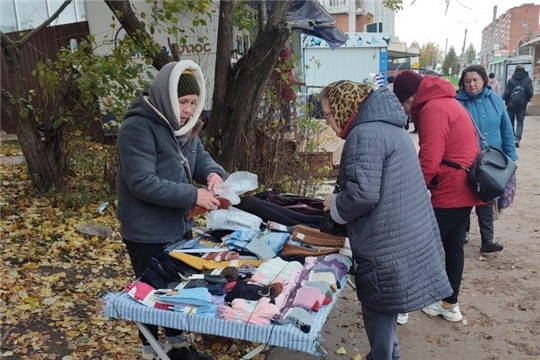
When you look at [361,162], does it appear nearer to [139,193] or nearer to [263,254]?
[263,254]

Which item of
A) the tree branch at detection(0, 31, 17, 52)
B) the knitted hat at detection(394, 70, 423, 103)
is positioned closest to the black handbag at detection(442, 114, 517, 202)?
the knitted hat at detection(394, 70, 423, 103)

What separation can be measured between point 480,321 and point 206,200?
8.20 feet

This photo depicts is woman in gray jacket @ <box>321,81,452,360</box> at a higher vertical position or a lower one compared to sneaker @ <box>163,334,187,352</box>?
higher

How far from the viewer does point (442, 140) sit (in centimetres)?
317

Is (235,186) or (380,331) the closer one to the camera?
(380,331)

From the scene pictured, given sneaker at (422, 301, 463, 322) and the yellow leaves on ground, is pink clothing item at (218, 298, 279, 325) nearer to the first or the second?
the yellow leaves on ground

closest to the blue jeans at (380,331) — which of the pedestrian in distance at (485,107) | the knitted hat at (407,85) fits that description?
the knitted hat at (407,85)

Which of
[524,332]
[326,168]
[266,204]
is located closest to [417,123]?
[266,204]

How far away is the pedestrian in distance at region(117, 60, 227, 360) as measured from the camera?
2.29 m

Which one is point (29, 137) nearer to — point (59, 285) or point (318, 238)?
point (59, 285)

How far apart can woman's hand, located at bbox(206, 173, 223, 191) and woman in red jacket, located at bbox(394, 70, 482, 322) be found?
136 cm

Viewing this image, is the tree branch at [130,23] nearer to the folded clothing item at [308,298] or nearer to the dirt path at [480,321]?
the dirt path at [480,321]

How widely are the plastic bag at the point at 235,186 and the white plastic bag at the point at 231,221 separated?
0.78ft

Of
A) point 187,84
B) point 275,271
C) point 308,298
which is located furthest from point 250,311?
point 187,84
